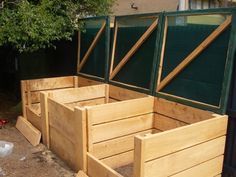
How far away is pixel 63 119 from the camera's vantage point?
13.3ft

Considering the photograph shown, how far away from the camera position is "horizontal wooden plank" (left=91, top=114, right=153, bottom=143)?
364 centimetres

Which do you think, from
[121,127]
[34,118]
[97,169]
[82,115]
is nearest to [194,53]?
[121,127]

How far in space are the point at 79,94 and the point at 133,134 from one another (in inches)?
53.9

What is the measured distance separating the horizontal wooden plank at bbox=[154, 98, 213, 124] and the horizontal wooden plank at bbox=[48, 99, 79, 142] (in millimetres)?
1213

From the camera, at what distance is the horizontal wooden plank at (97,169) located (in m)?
3.13

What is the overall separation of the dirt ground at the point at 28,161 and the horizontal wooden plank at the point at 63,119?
1.48 ft

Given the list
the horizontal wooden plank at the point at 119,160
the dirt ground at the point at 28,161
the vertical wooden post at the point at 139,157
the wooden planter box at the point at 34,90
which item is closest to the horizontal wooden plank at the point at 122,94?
the wooden planter box at the point at 34,90

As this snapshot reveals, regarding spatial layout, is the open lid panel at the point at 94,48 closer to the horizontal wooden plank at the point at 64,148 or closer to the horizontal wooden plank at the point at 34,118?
the horizontal wooden plank at the point at 34,118

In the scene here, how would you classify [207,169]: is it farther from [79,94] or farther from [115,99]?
[79,94]

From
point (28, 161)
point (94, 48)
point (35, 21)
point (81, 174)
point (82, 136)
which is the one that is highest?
point (35, 21)

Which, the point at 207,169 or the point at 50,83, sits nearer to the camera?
the point at 207,169

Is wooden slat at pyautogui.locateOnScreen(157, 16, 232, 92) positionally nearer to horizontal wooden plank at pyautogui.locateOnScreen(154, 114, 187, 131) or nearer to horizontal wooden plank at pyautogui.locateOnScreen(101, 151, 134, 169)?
horizontal wooden plank at pyautogui.locateOnScreen(154, 114, 187, 131)

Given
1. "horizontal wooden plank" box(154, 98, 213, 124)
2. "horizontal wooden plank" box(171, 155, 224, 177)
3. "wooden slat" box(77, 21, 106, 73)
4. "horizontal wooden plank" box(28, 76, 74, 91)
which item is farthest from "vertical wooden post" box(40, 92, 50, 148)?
"horizontal wooden plank" box(171, 155, 224, 177)

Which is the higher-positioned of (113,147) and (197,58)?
(197,58)
